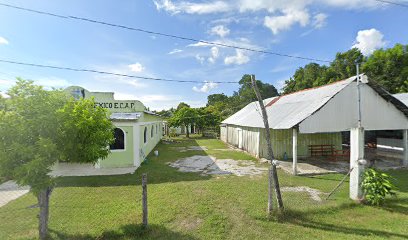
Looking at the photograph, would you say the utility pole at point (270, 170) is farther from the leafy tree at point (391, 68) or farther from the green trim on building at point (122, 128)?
the leafy tree at point (391, 68)

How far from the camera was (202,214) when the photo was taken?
663 centimetres

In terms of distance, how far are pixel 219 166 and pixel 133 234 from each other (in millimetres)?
8383

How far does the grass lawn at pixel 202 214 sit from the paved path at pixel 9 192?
535 millimetres

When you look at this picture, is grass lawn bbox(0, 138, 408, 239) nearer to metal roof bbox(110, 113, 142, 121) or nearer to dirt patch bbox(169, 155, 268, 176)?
dirt patch bbox(169, 155, 268, 176)

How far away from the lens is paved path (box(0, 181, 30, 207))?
8.16m

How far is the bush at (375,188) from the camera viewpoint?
7.02 meters

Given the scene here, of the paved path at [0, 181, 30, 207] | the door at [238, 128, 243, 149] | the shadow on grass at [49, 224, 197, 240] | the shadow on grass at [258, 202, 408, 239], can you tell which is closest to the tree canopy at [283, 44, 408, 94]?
the door at [238, 128, 243, 149]

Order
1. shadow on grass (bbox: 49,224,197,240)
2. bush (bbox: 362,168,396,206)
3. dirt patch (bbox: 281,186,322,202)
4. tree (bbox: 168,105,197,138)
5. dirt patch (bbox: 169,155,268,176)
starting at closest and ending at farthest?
shadow on grass (bbox: 49,224,197,240) < bush (bbox: 362,168,396,206) < dirt patch (bbox: 281,186,322,202) < dirt patch (bbox: 169,155,268,176) < tree (bbox: 168,105,197,138)

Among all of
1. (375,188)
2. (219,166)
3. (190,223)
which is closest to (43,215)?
(190,223)

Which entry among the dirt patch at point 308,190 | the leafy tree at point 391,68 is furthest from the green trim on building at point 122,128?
the leafy tree at point 391,68

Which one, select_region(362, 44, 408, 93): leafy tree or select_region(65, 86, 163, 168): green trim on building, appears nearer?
select_region(65, 86, 163, 168): green trim on building

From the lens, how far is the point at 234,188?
9.00m

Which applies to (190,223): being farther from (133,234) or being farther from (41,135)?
(41,135)

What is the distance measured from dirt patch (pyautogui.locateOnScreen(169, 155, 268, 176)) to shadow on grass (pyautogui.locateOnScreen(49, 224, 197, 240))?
20.3ft
